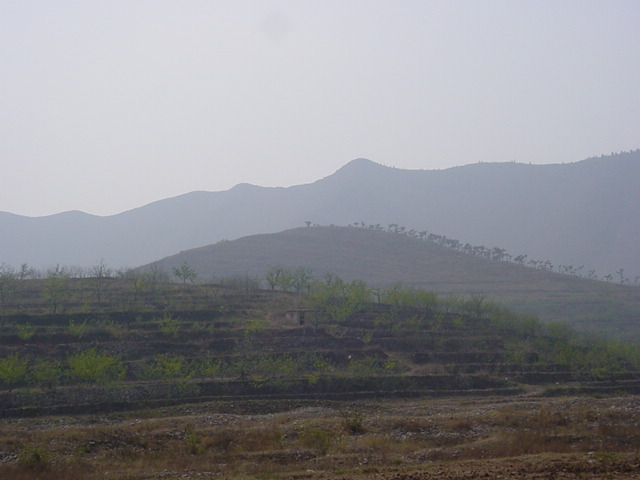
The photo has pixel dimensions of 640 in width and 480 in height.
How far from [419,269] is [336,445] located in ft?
274

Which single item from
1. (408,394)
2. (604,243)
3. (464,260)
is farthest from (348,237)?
(604,243)

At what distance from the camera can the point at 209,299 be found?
49156 millimetres

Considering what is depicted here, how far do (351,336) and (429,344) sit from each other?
5.74m

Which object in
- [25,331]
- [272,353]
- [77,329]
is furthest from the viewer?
[77,329]

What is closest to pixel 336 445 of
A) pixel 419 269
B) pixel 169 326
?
pixel 169 326

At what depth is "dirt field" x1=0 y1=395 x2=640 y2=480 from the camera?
14484 mm

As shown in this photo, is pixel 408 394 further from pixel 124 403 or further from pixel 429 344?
pixel 124 403

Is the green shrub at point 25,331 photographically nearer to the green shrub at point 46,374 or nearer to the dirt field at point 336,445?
the green shrub at point 46,374

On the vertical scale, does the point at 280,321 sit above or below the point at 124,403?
above

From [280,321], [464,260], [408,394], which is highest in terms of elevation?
[464,260]

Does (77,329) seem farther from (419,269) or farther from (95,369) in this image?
(419,269)

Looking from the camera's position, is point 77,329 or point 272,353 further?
point 77,329

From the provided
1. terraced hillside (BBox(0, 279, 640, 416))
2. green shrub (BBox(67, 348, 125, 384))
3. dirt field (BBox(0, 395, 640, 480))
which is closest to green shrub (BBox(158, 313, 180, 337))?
terraced hillside (BBox(0, 279, 640, 416))

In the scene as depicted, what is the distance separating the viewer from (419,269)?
331ft
